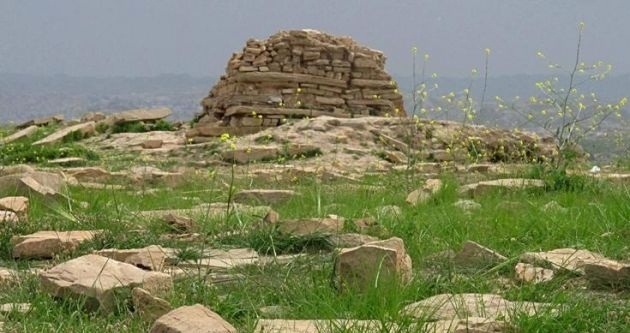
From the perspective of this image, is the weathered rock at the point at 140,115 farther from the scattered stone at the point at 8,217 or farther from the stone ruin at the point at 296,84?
the scattered stone at the point at 8,217

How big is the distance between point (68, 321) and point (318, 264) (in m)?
1.31

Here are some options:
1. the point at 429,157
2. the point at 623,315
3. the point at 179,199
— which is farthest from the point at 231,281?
the point at 429,157

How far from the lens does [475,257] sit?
4.14 m

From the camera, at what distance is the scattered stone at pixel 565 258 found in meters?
3.93

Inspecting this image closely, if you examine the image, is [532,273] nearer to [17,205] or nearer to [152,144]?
[17,205]

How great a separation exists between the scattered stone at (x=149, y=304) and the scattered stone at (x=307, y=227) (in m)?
1.67

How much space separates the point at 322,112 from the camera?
63.5 feet

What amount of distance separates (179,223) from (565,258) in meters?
2.28

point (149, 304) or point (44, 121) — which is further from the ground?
point (149, 304)

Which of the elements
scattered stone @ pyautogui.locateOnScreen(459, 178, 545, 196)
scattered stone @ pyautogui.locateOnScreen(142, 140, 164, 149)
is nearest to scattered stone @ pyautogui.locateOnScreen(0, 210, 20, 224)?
scattered stone @ pyautogui.locateOnScreen(459, 178, 545, 196)

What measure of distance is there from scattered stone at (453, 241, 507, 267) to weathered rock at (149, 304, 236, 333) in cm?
163

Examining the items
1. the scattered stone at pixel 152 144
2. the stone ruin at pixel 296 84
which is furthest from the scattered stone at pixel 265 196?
the stone ruin at pixel 296 84

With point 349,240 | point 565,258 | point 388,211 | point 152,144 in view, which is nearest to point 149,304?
point 349,240

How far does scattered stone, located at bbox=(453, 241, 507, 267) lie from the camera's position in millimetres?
4113
